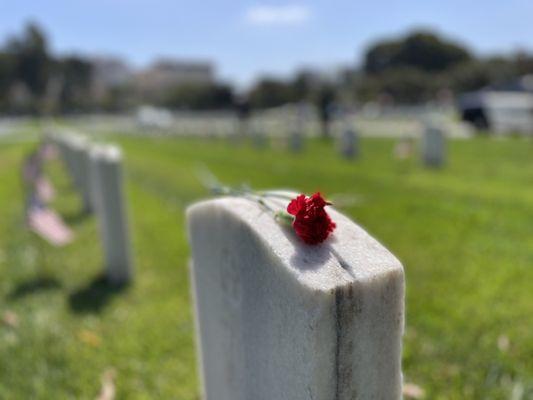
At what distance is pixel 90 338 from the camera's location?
3795 millimetres

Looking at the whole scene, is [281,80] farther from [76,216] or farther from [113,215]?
[113,215]

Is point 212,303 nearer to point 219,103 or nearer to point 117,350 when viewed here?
point 117,350

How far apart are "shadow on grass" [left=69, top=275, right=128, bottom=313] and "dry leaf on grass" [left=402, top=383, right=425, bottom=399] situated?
2576mm

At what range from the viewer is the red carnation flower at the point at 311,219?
1.41m

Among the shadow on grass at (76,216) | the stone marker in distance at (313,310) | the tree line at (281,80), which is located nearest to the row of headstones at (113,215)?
the shadow on grass at (76,216)

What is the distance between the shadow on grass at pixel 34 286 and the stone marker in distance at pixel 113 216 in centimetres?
57

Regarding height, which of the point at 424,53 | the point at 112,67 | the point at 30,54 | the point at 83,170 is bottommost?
the point at 83,170

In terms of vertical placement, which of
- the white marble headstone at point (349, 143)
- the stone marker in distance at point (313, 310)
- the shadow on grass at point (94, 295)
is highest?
the stone marker in distance at point (313, 310)

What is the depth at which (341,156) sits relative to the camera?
13.8 metres

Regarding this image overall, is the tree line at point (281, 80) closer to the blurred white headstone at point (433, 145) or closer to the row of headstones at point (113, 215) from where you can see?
the blurred white headstone at point (433, 145)

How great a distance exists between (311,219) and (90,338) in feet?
9.63

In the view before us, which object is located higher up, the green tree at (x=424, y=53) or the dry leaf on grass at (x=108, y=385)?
the green tree at (x=424, y=53)

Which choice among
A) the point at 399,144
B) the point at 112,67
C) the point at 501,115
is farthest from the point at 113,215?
the point at 112,67

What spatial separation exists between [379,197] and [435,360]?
4.70 metres
